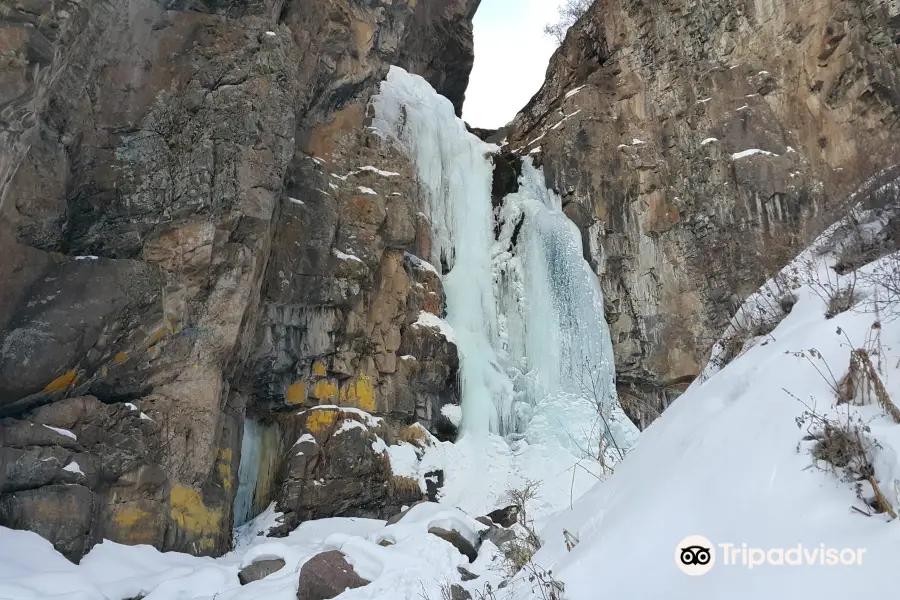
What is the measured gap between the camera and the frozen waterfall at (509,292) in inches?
540

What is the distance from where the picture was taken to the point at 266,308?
11.9 meters

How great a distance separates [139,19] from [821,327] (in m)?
10.5

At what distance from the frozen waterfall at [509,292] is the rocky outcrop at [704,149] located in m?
1.01

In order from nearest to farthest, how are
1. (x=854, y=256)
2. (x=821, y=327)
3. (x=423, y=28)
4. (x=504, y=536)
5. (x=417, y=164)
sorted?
(x=821, y=327)
(x=854, y=256)
(x=504, y=536)
(x=417, y=164)
(x=423, y=28)

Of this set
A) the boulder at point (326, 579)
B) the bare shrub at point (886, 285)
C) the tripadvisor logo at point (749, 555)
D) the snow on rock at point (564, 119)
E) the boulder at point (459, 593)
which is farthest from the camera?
the snow on rock at point (564, 119)

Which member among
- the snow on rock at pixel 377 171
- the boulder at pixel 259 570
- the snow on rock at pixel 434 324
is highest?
the snow on rock at pixel 377 171

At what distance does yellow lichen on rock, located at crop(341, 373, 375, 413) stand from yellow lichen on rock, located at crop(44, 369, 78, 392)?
5.03 meters

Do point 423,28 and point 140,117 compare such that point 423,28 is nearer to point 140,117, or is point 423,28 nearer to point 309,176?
point 309,176

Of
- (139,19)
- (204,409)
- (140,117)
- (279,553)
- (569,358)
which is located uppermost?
(139,19)

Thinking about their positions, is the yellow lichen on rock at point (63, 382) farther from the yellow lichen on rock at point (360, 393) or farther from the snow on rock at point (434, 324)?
the snow on rock at point (434, 324)

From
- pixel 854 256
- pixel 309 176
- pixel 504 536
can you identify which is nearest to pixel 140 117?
pixel 309 176

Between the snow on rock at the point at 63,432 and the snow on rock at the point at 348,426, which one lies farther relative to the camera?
the snow on rock at the point at 348,426

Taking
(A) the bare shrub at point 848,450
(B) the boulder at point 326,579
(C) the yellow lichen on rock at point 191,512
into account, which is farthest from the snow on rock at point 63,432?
(A) the bare shrub at point 848,450

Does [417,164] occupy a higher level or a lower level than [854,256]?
higher
